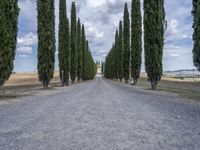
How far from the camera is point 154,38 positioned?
32.6m

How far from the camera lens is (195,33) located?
73.7 feet

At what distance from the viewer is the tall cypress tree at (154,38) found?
1275 inches

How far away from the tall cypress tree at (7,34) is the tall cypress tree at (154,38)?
1491 centimetres

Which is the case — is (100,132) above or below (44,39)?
below

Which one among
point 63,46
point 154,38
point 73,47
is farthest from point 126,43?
point 154,38

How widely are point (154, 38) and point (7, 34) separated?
16.2m

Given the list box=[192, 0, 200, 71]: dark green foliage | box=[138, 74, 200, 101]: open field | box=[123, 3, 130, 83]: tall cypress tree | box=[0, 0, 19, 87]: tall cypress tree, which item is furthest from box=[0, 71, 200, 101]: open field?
box=[123, 3, 130, 83]: tall cypress tree

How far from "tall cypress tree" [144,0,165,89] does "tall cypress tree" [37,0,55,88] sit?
970 cm

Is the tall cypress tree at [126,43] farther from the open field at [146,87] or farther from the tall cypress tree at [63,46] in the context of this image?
the tall cypress tree at [63,46]

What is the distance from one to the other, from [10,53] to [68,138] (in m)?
14.9

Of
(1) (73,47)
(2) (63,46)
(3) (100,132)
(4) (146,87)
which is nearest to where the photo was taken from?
(3) (100,132)

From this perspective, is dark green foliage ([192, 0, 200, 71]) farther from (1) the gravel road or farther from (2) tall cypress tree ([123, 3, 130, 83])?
(2) tall cypress tree ([123, 3, 130, 83])

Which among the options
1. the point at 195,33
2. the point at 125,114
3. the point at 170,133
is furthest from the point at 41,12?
the point at 170,133

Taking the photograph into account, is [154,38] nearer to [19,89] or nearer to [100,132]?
[19,89]
